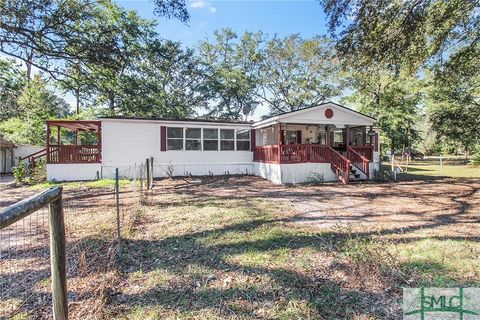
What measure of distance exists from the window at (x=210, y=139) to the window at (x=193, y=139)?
0.89ft

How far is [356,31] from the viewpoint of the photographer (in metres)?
8.34

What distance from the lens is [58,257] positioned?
2037 mm

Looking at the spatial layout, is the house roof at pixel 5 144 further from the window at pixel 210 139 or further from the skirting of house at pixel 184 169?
the window at pixel 210 139

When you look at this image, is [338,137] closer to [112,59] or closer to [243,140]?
[243,140]

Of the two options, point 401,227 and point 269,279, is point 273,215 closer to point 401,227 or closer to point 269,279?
point 401,227

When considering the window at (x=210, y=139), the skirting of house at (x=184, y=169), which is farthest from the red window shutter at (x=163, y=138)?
the window at (x=210, y=139)

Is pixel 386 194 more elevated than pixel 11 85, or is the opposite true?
pixel 11 85

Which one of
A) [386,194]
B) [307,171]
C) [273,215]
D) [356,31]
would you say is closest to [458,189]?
[386,194]

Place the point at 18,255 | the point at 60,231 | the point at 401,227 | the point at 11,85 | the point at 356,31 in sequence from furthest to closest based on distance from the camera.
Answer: the point at 11,85 → the point at 356,31 → the point at 401,227 → the point at 18,255 → the point at 60,231

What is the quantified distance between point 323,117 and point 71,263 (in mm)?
11667

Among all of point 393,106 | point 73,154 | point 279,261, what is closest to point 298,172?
point 279,261

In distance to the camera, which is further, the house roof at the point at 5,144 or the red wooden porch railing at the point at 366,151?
the house roof at the point at 5,144

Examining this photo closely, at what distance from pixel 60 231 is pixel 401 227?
17.7 ft

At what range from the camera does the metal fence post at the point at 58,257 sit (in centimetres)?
197
